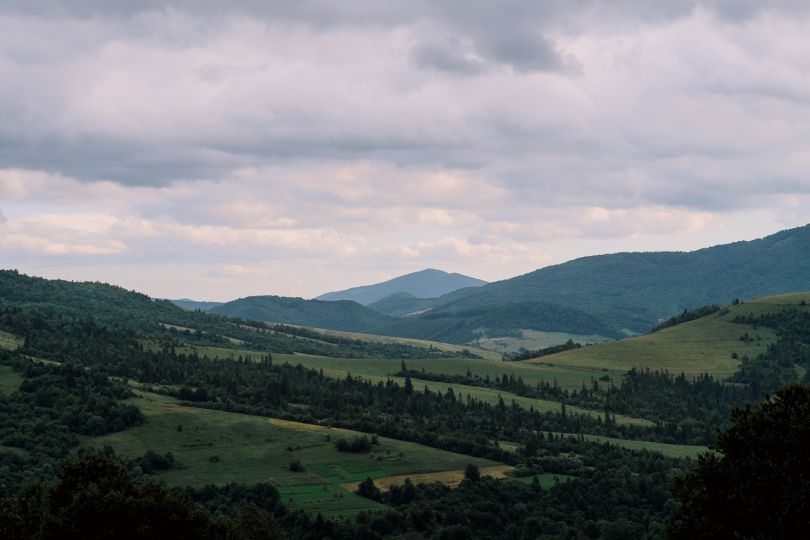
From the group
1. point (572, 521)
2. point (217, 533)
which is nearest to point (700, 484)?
point (217, 533)

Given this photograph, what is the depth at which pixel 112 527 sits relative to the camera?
93.9 m

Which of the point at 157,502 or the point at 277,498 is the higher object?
the point at 157,502

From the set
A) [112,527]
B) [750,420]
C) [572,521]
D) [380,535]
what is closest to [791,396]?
[750,420]

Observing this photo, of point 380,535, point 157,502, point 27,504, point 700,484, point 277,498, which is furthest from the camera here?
point 277,498

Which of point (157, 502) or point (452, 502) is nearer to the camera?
point (157, 502)

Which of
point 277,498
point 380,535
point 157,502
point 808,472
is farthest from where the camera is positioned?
point 277,498

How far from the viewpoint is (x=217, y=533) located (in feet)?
331

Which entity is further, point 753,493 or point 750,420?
point 750,420

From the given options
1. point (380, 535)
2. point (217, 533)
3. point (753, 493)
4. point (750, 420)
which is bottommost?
point (380, 535)

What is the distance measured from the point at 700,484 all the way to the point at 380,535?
92360 millimetres

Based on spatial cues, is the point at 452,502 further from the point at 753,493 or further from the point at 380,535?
the point at 753,493

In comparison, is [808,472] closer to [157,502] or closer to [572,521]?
[157,502]

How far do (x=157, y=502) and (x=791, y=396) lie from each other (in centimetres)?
5898

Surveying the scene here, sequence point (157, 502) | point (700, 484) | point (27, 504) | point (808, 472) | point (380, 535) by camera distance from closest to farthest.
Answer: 1. point (808, 472)
2. point (700, 484)
3. point (157, 502)
4. point (27, 504)
5. point (380, 535)
